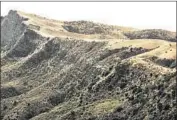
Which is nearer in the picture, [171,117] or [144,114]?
[171,117]

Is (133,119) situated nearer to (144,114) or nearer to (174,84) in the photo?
(144,114)

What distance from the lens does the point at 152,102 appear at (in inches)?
7825

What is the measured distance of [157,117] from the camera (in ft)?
615

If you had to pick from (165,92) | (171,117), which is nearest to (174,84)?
(165,92)

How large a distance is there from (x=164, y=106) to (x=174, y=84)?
9.28 m

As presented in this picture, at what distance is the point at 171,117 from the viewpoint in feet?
592

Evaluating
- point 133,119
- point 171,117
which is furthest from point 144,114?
point 171,117

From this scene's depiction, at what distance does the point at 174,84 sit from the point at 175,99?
9.67m

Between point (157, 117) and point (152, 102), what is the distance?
11.9 metres

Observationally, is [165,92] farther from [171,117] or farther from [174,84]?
[171,117]

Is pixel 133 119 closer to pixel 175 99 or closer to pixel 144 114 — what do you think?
pixel 144 114

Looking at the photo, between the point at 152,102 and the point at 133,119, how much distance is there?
26.0 ft

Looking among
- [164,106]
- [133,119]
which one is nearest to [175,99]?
[164,106]

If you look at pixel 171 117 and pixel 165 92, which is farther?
pixel 165 92
